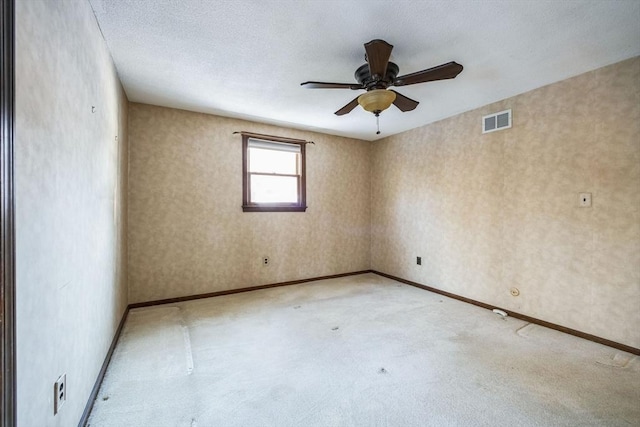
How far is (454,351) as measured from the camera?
7.84ft

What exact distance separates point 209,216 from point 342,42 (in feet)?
9.02

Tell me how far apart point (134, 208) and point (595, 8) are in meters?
4.48

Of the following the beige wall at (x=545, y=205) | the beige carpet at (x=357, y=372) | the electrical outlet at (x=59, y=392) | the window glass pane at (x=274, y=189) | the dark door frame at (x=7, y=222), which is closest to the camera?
the dark door frame at (x=7, y=222)

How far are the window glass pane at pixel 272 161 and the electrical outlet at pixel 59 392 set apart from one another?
126 inches

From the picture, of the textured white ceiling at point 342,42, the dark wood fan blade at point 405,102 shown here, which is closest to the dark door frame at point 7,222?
the textured white ceiling at point 342,42

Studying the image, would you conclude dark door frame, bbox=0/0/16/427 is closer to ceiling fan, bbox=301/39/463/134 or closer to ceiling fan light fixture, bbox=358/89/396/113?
ceiling fan, bbox=301/39/463/134

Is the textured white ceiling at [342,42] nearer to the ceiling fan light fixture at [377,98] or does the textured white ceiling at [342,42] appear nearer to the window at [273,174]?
the ceiling fan light fixture at [377,98]

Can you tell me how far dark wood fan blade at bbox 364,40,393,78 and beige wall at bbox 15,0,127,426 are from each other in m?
1.68

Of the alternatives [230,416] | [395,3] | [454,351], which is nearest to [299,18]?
[395,3]

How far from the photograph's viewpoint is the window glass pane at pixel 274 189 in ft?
13.9

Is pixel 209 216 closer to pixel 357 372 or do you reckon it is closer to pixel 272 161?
pixel 272 161

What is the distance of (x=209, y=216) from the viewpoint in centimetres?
385

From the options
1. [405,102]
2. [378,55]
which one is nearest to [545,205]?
[405,102]

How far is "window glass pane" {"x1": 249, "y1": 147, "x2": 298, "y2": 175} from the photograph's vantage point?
4215mm
